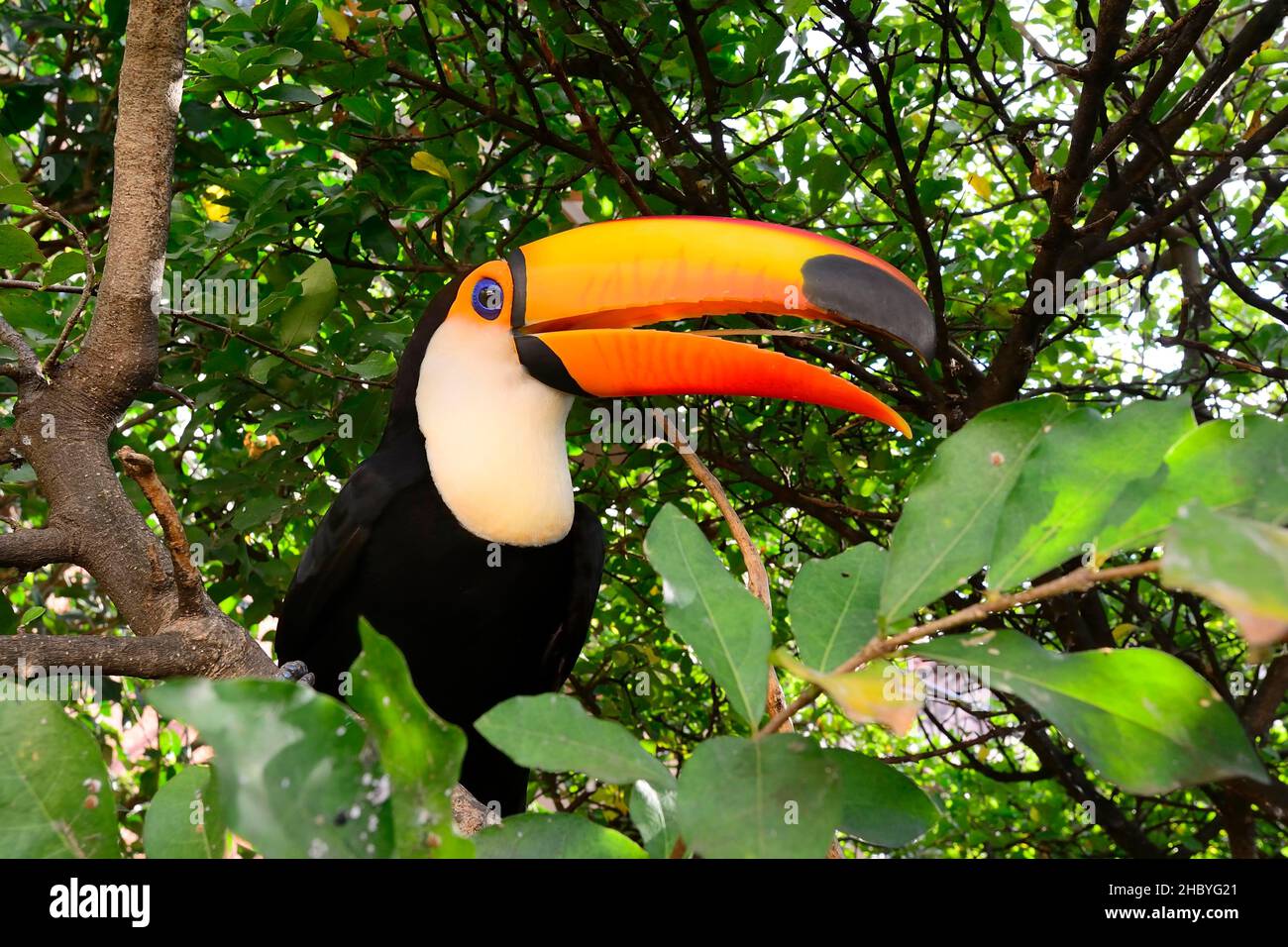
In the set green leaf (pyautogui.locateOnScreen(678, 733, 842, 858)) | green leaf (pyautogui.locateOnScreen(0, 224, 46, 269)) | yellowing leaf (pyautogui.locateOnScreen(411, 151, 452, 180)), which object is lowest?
green leaf (pyautogui.locateOnScreen(678, 733, 842, 858))

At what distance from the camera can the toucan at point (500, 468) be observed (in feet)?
8.28

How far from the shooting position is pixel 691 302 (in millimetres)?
2471

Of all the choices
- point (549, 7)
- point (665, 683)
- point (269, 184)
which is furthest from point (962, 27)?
point (665, 683)

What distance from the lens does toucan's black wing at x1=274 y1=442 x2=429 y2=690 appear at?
→ 8.87 ft

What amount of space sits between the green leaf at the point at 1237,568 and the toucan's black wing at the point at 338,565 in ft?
7.86

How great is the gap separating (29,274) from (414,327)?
1.61 m

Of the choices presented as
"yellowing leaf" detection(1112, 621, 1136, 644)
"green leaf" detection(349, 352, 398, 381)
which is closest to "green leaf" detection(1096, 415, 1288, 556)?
"green leaf" detection(349, 352, 398, 381)

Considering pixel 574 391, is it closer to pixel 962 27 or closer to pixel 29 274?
pixel 962 27

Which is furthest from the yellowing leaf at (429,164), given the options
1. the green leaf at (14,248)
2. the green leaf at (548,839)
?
the green leaf at (548,839)

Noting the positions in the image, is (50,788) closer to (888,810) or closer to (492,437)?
(888,810)

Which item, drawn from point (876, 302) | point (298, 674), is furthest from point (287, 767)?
point (298, 674)

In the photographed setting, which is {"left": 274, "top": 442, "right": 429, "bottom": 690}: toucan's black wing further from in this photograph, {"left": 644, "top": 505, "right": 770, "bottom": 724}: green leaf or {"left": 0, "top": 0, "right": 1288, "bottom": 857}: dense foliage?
{"left": 644, "top": 505, "right": 770, "bottom": 724}: green leaf

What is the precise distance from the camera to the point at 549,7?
3.13m

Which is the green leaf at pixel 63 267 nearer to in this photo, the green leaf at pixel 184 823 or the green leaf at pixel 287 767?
the green leaf at pixel 184 823
